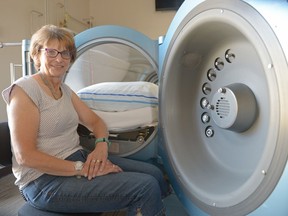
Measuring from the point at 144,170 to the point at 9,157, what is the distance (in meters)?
0.55

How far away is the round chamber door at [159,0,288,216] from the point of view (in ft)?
2.02

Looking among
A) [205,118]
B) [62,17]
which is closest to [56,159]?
[205,118]

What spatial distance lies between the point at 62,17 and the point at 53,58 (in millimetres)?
2446

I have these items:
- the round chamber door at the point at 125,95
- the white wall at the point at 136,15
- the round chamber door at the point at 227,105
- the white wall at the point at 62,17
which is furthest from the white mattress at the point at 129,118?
the white wall at the point at 136,15

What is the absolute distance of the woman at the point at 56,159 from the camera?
0.85 m

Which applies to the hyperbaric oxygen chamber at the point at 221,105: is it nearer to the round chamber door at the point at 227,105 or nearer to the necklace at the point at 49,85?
the round chamber door at the point at 227,105

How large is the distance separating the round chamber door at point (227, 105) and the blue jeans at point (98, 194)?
0.14 m

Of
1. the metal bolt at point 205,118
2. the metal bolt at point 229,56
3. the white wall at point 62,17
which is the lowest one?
the metal bolt at point 205,118

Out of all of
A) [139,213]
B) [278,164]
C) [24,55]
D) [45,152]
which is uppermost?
[24,55]

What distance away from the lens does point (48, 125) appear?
0.94 meters

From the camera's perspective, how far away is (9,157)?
109 cm

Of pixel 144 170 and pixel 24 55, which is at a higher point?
pixel 24 55

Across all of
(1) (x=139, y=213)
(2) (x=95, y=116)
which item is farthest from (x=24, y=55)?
(1) (x=139, y=213)

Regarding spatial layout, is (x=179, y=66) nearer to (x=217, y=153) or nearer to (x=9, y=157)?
(x=217, y=153)
